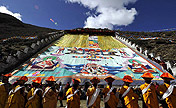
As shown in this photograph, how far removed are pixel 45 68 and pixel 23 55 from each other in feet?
7.29

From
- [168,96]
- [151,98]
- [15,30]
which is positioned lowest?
[151,98]

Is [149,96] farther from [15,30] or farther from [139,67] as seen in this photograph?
[15,30]

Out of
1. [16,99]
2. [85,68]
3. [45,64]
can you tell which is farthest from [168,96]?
[45,64]

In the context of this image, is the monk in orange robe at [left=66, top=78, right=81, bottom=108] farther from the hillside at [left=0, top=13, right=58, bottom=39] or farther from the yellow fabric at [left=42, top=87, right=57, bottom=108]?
the hillside at [left=0, top=13, right=58, bottom=39]

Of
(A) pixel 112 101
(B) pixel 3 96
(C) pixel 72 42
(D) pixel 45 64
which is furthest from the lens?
(C) pixel 72 42

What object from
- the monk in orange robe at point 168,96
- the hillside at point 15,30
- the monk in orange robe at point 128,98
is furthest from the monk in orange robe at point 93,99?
the hillside at point 15,30

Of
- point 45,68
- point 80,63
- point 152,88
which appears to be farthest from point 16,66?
point 152,88

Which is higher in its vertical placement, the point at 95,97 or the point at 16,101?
the point at 95,97

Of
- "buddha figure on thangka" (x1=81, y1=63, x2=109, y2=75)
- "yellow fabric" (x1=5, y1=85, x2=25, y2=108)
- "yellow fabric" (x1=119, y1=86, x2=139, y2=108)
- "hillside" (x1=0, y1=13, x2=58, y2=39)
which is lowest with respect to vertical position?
"buddha figure on thangka" (x1=81, y1=63, x2=109, y2=75)

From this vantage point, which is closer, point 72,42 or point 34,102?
point 34,102

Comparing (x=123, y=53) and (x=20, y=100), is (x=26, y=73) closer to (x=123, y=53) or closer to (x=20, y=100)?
(x=20, y=100)

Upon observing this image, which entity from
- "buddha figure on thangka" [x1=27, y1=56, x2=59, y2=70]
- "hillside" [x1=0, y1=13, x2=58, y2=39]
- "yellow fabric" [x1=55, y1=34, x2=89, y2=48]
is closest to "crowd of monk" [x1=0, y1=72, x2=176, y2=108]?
"buddha figure on thangka" [x1=27, y1=56, x2=59, y2=70]

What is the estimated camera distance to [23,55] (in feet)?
23.6

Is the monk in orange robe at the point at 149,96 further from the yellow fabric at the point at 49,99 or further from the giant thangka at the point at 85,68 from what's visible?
the yellow fabric at the point at 49,99
